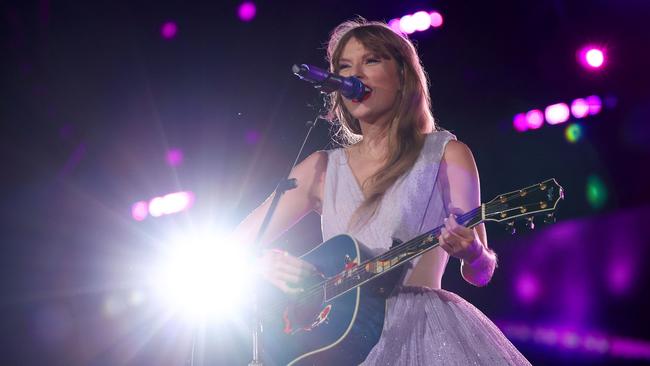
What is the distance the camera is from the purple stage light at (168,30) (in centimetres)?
536

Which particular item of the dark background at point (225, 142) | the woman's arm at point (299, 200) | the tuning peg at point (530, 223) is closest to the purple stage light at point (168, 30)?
the dark background at point (225, 142)

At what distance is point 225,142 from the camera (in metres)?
5.07

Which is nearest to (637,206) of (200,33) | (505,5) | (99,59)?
(505,5)

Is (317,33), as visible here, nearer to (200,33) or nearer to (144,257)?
(200,33)

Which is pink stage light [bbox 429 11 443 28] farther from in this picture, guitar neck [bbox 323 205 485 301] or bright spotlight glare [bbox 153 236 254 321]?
guitar neck [bbox 323 205 485 301]

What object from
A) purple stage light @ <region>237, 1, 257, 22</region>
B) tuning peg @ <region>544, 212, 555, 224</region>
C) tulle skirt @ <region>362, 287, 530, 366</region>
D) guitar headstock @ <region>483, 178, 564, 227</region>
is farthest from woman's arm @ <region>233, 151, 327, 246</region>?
purple stage light @ <region>237, 1, 257, 22</region>

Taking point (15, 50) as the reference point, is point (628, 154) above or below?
below

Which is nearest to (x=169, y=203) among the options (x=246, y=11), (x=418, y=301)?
(x=246, y=11)

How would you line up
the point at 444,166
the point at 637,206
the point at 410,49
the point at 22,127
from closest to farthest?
the point at 444,166 → the point at 410,49 → the point at 637,206 → the point at 22,127

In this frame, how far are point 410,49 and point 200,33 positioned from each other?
2.82 metres

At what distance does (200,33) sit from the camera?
539 centimetres

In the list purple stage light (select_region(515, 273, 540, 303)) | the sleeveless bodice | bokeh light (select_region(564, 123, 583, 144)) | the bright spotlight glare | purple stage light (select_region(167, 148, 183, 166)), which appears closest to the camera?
the sleeveless bodice

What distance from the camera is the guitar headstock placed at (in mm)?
2127

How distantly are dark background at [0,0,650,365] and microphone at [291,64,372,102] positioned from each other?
2205mm
